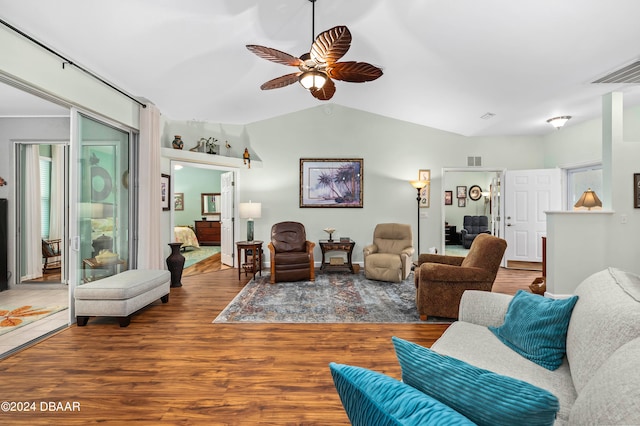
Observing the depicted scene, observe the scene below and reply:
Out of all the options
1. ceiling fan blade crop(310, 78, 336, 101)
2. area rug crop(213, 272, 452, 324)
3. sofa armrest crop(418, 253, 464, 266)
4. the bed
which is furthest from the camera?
the bed

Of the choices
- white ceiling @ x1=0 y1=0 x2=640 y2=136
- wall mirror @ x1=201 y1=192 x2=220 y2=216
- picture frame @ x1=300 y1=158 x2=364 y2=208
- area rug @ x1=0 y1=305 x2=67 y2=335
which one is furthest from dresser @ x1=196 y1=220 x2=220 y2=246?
area rug @ x1=0 y1=305 x2=67 y2=335

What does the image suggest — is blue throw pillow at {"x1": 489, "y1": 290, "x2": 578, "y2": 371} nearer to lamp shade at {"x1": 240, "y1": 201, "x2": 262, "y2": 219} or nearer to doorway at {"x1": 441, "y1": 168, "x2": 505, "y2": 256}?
lamp shade at {"x1": 240, "y1": 201, "x2": 262, "y2": 219}

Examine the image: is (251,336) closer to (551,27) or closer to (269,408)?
(269,408)

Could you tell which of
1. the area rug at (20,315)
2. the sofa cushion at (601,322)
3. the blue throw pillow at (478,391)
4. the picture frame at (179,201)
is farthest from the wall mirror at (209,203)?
the blue throw pillow at (478,391)

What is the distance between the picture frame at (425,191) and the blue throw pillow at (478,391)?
5.43 m

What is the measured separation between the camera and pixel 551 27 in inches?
109

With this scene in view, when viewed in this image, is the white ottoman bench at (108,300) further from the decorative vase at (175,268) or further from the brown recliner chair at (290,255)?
the brown recliner chair at (290,255)

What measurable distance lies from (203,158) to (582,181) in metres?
6.69

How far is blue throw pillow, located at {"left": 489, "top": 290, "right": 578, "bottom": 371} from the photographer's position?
1.39 metres

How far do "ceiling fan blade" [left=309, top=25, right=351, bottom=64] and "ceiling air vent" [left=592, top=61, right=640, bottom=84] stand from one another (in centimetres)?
328

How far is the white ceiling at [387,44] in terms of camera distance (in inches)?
102

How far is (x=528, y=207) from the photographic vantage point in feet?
18.6

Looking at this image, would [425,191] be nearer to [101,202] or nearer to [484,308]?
[484,308]

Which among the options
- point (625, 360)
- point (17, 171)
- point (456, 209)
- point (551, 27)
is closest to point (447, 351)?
point (625, 360)
